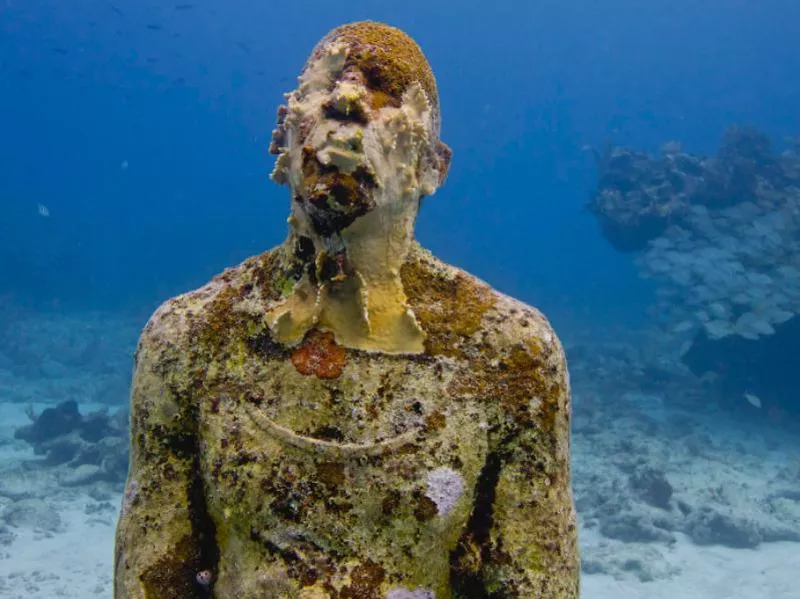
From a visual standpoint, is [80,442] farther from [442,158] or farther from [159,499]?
[442,158]

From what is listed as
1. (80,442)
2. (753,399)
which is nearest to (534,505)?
(80,442)

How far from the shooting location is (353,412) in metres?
1.77

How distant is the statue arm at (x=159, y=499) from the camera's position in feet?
6.07

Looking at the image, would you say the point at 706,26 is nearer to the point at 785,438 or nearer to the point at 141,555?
the point at 785,438

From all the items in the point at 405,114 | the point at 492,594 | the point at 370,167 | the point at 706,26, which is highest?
the point at 706,26

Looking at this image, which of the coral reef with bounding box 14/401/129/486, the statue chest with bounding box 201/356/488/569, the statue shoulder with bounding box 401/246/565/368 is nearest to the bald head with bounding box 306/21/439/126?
the statue shoulder with bounding box 401/246/565/368

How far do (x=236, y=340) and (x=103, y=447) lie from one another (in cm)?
1412

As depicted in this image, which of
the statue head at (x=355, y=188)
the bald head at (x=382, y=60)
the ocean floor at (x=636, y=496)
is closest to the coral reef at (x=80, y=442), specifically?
the ocean floor at (x=636, y=496)

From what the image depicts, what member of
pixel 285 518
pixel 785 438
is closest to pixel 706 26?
pixel 785 438

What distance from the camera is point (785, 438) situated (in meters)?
17.1

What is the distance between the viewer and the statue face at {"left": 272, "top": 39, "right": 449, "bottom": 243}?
1.72 metres

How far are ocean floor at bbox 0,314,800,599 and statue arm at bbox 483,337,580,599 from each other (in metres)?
9.25

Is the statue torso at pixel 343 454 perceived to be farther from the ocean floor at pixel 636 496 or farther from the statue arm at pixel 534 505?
the ocean floor at pixel 636 496

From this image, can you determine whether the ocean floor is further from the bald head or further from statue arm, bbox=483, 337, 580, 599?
the bald head
